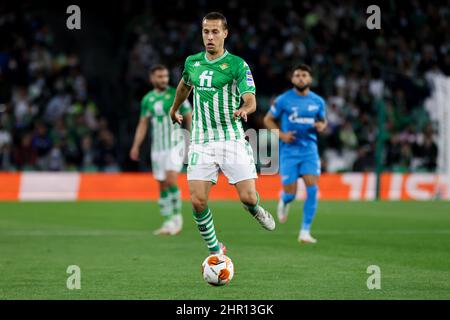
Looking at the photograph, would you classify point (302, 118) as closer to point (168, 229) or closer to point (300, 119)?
point (300, 119)

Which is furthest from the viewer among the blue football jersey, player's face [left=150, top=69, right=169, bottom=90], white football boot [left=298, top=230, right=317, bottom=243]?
player's face [left=150, top=69, right=169, bottom=90]

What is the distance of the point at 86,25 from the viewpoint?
89.2ft

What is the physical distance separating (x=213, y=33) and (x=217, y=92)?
1.90 feet

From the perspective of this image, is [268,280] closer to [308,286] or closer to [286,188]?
[308,286]

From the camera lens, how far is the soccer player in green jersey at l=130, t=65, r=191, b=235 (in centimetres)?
1464

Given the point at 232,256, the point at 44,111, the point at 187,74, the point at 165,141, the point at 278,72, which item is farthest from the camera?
the point at 278,72

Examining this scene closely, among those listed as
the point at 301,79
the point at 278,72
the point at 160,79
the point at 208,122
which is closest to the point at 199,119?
the point at 208,122

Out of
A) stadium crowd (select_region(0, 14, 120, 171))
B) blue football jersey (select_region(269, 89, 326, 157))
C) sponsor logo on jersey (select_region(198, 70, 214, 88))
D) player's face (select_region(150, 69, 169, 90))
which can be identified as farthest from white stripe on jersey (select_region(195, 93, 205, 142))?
stadium crowd (select_region(0, 14, 120, 171))

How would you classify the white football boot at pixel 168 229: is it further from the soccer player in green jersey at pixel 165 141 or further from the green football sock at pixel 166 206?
the green football sock at pixel 166 206

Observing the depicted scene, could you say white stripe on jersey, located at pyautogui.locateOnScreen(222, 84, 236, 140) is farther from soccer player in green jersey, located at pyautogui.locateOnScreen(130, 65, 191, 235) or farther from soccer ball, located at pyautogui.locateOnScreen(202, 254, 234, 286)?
soccer player in green jersey, located at pyautogui.locateOnScreen(130, 65, 191, 235)

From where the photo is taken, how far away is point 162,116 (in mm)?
14695

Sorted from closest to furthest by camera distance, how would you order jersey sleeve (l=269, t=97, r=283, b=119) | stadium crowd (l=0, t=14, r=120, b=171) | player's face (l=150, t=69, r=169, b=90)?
jersey sleeve (l=269, t=97, r=283, b=119) → player's face (l=150, t=69, r=169, b=90) → stadium crowd (l=0, t=14, r=120, b=171)

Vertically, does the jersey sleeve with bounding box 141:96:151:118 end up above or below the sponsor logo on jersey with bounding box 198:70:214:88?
below
